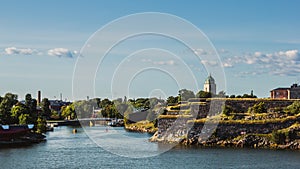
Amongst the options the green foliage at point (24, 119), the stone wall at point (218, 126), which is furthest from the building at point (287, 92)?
the green foliage at point (24, 119)

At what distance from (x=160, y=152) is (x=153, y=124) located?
108 feet

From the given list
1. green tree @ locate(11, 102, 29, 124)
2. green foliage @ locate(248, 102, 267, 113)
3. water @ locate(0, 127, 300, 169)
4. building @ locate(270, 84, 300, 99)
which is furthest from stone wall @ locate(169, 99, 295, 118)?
green tree @ locate(11, 102, 29, 124)

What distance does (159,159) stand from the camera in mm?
33438

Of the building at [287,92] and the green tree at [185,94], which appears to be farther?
the green tree at [185,94]

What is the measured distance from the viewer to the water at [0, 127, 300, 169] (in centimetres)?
3077

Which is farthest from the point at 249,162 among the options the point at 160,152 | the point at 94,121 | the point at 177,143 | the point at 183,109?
the point at 94,121

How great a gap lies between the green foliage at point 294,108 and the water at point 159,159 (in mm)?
7877

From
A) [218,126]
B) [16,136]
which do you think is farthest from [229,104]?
[16,136]

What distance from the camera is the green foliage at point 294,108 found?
4400 cm

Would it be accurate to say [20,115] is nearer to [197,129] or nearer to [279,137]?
[197,129]

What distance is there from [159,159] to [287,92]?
39846 mm

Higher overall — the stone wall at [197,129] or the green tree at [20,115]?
the green tree at [20,115]

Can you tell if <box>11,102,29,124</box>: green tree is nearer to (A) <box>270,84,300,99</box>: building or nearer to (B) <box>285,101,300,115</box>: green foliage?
(B) <box>285,101,300,115</box>: green foliage

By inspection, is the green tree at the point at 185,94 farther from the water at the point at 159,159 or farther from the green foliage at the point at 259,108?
the water at the point at 159,159
